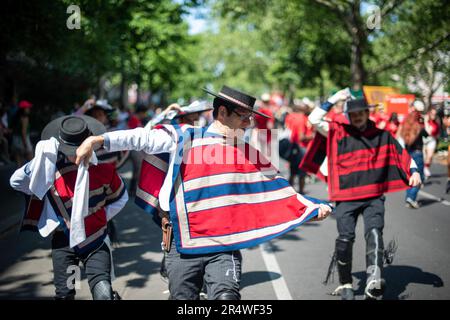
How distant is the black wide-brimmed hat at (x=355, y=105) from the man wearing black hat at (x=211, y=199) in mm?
1871

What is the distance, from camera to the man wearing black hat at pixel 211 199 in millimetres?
3389

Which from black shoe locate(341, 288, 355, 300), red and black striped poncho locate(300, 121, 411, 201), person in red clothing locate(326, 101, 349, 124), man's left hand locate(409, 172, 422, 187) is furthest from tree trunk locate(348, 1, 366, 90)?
black shoe locate(341, 288, 355, 300)

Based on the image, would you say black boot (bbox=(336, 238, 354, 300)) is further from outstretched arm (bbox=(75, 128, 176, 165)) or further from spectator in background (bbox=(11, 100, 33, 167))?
spectator in background (bbox=(11, 100, 33, 167))

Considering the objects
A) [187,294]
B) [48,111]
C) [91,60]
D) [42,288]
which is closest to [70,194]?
[187,294]

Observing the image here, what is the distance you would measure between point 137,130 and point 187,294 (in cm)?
107

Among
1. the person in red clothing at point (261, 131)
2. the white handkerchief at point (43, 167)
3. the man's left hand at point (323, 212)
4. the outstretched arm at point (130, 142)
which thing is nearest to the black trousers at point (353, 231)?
the man's left hand at point (323, 212)

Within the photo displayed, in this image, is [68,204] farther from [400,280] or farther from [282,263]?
[400,280]

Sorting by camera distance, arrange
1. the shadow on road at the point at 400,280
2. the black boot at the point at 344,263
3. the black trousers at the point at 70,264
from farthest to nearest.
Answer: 1. the shadow on road at the point at 400,280
2. the black boot at the point at 344,263
3. the black trousers at the point at 70,264

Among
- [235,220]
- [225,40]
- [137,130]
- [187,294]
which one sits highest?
[225,40]

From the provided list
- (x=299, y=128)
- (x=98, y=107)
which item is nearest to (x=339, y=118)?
(x=98, y=107)

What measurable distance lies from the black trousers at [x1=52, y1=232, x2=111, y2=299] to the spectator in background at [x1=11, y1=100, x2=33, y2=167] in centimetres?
921

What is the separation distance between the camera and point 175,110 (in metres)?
5.33

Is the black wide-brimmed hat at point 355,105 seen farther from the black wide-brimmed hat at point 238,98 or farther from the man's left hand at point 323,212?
the black wide-brimmed hat at point 238,98
